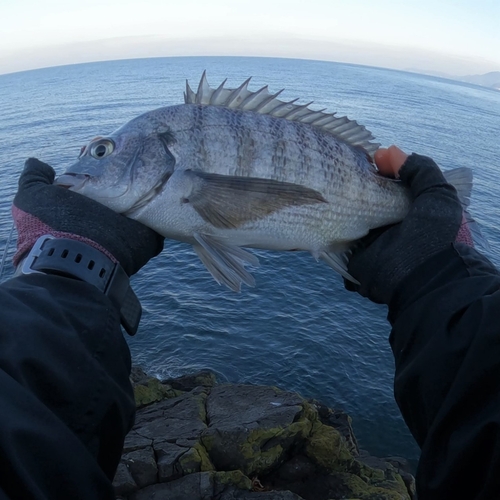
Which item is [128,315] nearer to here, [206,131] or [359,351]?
[206,131]

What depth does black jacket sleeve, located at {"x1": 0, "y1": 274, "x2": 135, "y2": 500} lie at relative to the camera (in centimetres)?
171

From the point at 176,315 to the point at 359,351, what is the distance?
797cm

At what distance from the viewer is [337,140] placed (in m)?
4.59

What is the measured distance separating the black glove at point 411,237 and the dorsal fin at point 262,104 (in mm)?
851

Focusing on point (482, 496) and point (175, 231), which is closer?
point (482, 496)

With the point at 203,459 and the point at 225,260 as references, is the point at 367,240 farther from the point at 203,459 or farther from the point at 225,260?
the point at 203,459

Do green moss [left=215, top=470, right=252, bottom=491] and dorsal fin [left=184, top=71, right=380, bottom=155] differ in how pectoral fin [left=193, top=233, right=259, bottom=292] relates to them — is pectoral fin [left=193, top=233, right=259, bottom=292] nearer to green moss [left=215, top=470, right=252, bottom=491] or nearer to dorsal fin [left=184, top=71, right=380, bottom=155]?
dorsal fin [left=184, top=71, right=380, bottom=155]

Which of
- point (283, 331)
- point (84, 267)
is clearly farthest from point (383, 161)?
point (283, 331)

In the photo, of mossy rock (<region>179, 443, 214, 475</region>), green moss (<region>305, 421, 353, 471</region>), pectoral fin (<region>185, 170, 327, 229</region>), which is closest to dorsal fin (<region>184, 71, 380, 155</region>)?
pectoral fin (<region>185, 170, 327, 229</region>)

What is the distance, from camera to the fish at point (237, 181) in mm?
3967

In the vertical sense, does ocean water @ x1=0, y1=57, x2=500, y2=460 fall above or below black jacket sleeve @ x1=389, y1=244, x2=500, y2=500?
below

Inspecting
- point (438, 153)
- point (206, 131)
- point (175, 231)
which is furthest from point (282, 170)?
point (438, 153)

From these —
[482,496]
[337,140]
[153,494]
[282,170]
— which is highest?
[337,140]

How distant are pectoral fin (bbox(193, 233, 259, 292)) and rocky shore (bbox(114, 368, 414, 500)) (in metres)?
6.47
